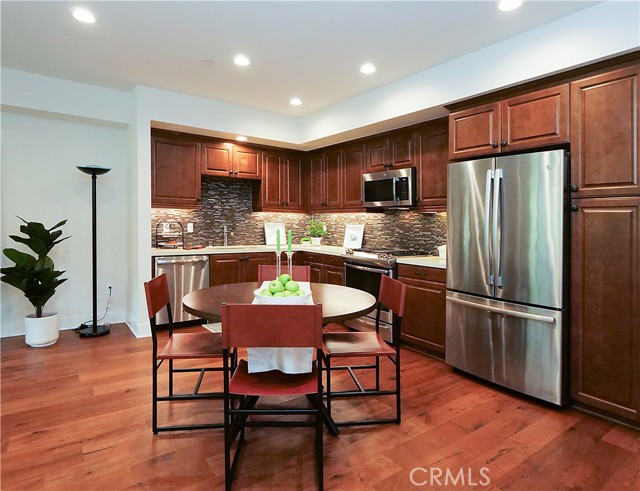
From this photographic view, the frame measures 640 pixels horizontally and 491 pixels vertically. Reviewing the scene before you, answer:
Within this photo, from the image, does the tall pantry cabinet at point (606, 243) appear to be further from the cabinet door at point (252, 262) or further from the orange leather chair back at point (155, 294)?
the cabinet door at point (252, 262)

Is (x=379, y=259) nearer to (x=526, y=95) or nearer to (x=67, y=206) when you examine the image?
(x=526, y=95)

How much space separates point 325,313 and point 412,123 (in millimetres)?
2780

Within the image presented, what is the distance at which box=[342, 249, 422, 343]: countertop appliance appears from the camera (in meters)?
3.81

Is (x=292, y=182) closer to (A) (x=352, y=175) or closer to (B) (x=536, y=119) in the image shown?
(A) (x=352, y=175)

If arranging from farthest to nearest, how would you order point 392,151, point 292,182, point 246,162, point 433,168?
point 292,182, point 246,162, point 392,151, point 433,168

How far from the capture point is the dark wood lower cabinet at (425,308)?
11.1 feet

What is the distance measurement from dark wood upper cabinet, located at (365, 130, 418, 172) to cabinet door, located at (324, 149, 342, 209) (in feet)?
1.75

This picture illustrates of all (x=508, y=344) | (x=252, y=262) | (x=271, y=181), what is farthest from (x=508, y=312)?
(x=271, y=181)

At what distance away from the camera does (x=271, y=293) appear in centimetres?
205

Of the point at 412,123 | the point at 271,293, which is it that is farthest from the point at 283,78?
the point at 271,293

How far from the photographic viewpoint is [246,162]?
5.07m

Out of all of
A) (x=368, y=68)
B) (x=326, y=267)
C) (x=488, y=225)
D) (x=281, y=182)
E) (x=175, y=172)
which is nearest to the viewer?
(x=488, y=225)

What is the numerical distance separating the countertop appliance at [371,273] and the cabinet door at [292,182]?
1.42 m

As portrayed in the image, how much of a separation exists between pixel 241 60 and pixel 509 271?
9.05 feet
